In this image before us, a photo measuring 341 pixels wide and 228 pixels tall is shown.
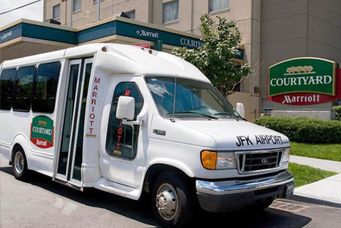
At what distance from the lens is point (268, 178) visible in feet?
20.9

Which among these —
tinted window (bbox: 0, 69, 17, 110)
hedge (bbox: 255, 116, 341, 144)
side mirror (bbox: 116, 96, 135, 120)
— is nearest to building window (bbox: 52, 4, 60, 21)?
hedge (bbox: 255, 116, 341, 144)

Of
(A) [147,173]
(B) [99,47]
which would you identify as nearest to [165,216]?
(A) [147,173]

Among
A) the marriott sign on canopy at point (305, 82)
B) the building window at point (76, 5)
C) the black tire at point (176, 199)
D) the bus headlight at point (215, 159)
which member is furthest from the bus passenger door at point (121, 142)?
the building window at point (76, 5)

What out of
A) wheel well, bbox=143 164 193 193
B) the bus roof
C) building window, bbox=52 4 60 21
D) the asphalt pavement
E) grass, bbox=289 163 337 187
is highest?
building window, bbox=52 4 60 21

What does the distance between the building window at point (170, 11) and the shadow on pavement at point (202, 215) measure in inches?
904

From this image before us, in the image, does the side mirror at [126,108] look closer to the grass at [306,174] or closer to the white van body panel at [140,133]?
the white van body panel at [140,133]

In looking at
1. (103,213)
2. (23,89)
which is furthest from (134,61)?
(23,89)

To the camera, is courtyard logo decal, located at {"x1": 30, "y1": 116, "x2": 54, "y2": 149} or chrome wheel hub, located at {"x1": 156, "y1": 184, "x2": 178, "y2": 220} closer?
chrome wheel hub, located at {"x1": 156, "y1": 184, "x2": 178, "y2": 220}

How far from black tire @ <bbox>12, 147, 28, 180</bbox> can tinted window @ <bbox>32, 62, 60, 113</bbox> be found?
3.43ft

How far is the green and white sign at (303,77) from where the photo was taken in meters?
14.9

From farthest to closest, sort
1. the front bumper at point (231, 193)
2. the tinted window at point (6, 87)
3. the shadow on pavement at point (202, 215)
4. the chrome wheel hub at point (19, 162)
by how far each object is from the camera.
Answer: the tinted window at point (6, 87) → the chrome wheel hub at point (19, 162) → the shadow on pavement at point (202, 215) → the front bumper at point (231, 193)

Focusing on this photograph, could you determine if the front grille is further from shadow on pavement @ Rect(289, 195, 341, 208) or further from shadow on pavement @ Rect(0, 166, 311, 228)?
shadow on pavement @ Rect(289, 195, 341, 208)

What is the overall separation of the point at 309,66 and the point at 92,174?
10514 mm

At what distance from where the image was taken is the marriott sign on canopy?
48.5 feet
